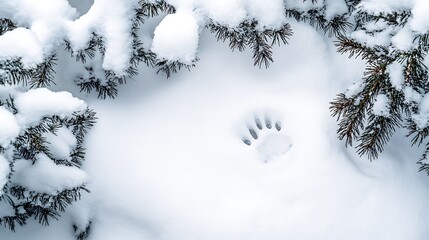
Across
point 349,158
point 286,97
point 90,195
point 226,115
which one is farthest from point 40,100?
point 349,158

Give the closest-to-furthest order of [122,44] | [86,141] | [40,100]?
[40,100] < [122,44] < [86,141]

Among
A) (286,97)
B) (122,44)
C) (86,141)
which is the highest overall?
(286,97)

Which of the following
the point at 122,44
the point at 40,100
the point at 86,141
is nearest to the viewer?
the point at 40,100

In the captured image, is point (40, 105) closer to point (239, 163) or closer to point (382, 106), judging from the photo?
point (239, 163)

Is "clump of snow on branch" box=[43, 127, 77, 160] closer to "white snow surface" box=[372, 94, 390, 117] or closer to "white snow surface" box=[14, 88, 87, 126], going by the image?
"white snow surface" box=[14, 88, 87, 126]

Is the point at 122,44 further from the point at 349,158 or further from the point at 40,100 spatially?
the point at 349,158

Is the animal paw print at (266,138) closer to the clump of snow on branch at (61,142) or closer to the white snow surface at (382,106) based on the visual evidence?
the white snow surface at (382,106)

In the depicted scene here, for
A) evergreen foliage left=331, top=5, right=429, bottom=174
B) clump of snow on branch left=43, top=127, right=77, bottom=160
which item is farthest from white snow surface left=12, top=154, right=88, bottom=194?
evergreen foliage left=331, top=5, right=429, bottom=174

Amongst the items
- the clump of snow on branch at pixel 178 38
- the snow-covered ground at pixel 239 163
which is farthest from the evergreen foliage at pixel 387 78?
the clump of snow on branch at pixel 178 38
